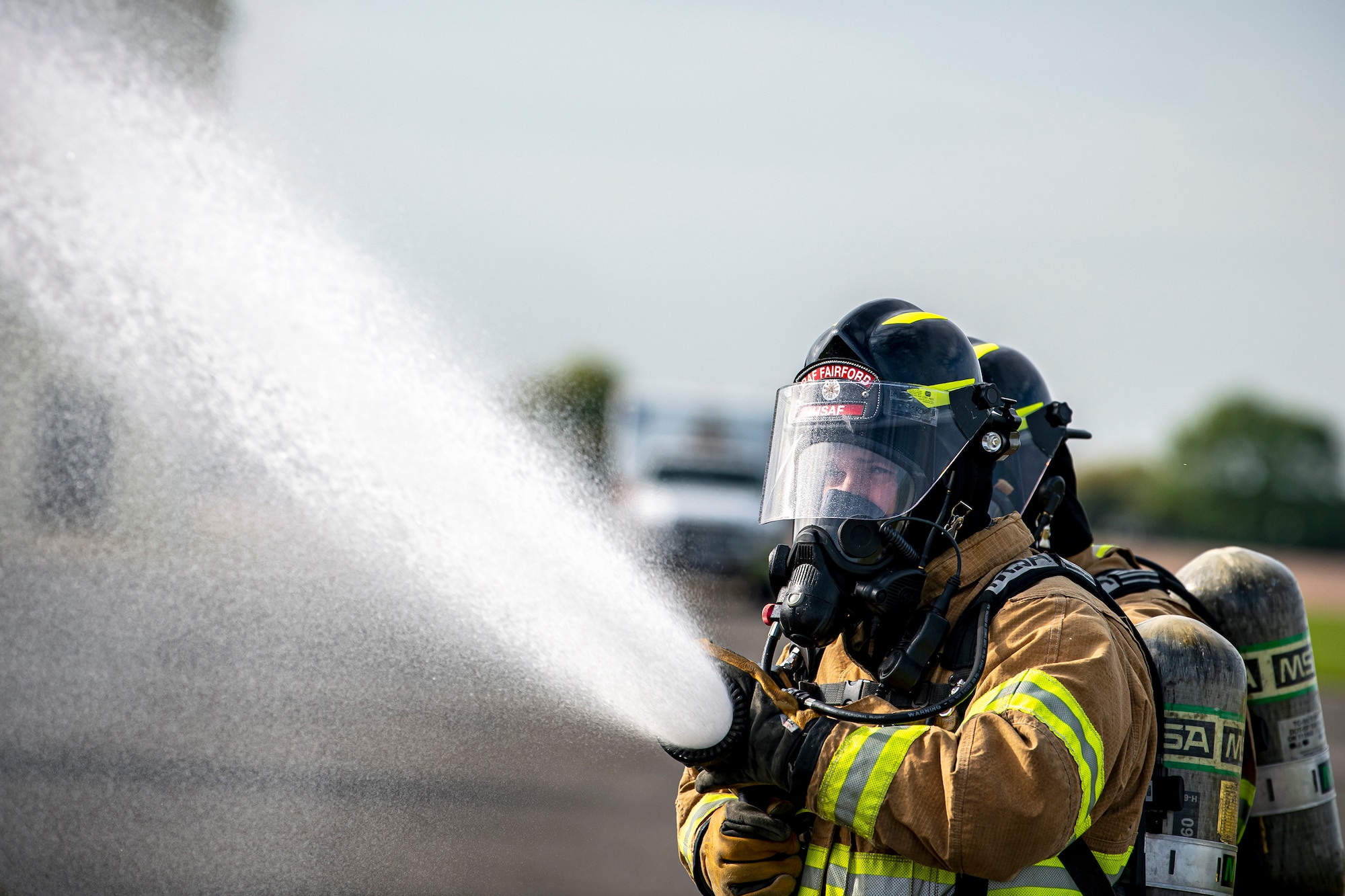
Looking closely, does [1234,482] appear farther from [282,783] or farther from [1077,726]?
[1077,726]

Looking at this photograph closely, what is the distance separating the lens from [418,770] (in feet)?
13.6

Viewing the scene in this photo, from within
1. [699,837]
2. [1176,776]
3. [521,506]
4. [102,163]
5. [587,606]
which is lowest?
[699,837]

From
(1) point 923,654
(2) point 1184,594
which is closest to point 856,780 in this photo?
(1) point 923,654

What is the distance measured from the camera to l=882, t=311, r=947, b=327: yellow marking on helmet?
2.62 meters

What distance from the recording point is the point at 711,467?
1916cm

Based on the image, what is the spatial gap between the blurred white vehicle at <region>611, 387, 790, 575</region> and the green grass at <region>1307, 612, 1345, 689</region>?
7509 mm

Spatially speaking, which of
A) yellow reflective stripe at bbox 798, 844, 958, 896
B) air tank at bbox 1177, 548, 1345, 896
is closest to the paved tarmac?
yellow reflective stripe at bbox 798, 844, 958, 896

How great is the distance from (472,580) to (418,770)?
1.05 m

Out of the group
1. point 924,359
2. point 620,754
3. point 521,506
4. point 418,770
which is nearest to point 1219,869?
point 924,359

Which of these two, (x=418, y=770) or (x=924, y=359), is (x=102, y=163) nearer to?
(x=418, y=770)

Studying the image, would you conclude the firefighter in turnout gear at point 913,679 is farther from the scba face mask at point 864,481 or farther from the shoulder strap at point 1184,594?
the shoulder strap at point 1184,594

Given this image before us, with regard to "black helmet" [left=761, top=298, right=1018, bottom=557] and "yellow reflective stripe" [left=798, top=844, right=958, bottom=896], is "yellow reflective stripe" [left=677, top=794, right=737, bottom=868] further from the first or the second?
"black helmet" [left=761, top=298, right=1018, bottom=557]

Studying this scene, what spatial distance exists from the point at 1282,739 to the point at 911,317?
1751mm

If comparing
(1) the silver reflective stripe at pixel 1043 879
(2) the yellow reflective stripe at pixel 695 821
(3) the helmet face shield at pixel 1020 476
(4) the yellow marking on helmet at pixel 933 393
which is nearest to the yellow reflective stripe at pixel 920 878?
(1) the silver reflective stripe at pixel 1043 879
